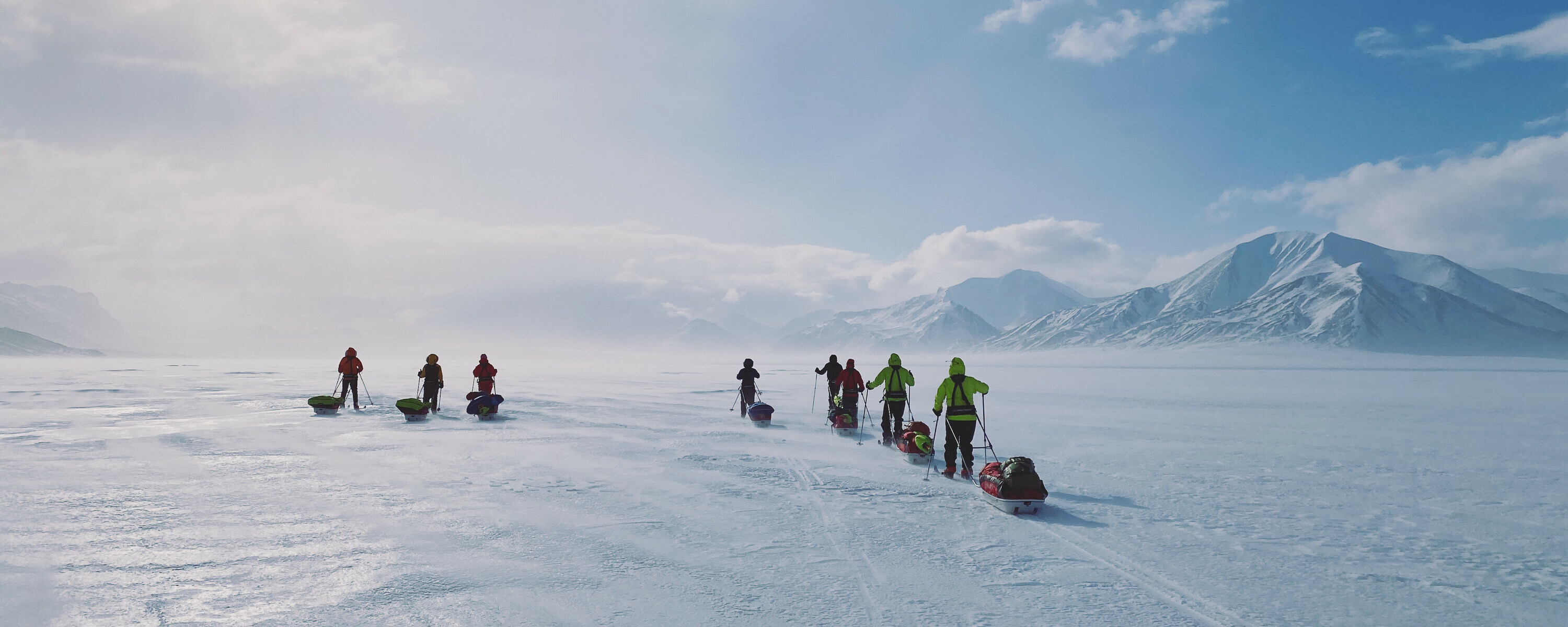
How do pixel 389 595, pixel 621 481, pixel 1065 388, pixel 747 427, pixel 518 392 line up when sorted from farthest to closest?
pixel 1065 388
pixel 518 392
pixel 747 427
pixel 621 481
pixel 389 595

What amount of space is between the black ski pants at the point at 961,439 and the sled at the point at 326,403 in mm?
17856

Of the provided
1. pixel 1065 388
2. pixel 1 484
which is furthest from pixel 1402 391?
pixel 1 484

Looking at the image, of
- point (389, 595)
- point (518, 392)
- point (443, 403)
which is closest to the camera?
point (389, 595)

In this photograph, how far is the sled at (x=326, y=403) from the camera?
20.5m

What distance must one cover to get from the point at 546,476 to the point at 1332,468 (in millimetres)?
12640

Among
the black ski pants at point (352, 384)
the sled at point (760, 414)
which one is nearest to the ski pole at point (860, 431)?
the sled at point (760, 414)

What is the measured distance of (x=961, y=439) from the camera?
1080 cm

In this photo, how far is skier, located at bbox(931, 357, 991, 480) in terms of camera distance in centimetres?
1058

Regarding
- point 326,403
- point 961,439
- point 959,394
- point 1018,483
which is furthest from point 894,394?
point 326,403

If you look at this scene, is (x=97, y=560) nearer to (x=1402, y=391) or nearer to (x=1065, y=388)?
(x=1065, y=388)

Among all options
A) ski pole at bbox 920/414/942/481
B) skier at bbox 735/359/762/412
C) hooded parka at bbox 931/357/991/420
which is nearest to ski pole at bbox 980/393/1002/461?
hooded parka at bbox 931/357/991/420

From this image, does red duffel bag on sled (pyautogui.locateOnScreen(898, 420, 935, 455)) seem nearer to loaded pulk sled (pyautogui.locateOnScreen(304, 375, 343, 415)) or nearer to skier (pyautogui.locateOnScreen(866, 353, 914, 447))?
skier (pyautogui.locateOnScreen(866, 353, 914, 447))

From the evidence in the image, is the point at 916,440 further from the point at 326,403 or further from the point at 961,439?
the point at 326,403

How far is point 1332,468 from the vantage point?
39.6ft
